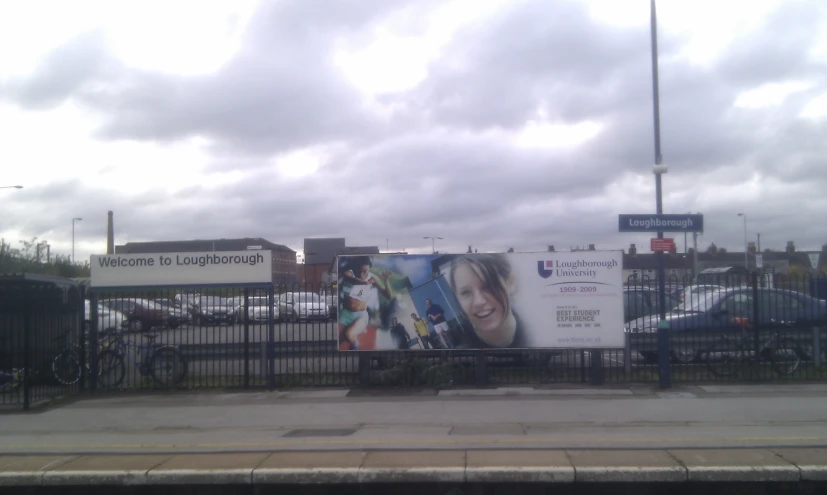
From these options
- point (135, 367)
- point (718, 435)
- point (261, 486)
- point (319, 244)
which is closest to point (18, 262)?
point (319, 244)

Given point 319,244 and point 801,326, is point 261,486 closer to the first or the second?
point 801,326

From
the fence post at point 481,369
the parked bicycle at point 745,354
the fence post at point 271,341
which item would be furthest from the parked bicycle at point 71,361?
the parked bicycle at point 745,354

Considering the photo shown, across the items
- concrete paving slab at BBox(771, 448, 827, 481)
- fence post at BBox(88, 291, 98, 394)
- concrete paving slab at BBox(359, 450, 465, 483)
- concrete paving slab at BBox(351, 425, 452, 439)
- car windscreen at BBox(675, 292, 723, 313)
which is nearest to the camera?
concrete paving slab at BBox(771, 448, 827, 481)

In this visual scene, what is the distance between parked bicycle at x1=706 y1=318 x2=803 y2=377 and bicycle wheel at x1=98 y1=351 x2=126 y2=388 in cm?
Result: 1163

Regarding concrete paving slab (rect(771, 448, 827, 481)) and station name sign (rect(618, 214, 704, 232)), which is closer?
concrete paving slab (rect(771, 448, 827, 481))

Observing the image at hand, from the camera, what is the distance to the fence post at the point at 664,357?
12945 millimetres

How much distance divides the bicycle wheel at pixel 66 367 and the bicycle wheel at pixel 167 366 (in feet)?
4.76

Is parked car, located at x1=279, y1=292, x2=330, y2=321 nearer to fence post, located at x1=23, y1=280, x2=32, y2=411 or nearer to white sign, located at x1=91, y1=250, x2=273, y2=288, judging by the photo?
white sign, located at x1=91, y1=250, x2=273, y2=288

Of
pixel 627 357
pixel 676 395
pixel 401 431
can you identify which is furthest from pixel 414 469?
pixel 627 357

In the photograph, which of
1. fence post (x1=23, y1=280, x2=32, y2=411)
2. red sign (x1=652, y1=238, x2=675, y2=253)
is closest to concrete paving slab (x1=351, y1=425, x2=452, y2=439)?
red sign (x1=652, y1=238, x2=675, y2=253)

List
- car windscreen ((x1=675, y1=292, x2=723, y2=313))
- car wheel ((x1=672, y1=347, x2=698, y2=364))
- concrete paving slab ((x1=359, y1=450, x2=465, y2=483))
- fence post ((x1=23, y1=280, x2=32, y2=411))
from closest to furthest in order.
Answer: concrete paving slab ((x1=359, y1=450, x2=465, y2=483))
fence post ((x1=23, y1=280, x2=32, y2=411))
car wheel ((x1=672, y1=347, x2=698, y2=364))
car windscreen ((x1=675, y1=292, x2=723, y2=313))

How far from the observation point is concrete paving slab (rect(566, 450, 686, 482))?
24.7 ft

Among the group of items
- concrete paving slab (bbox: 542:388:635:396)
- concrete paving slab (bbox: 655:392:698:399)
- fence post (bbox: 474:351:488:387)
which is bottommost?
concrete paving slab (bbox: 655:392:698:399)

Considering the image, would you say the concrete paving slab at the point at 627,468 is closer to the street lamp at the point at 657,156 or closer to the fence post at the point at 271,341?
the street lamp at the point at 657,156
